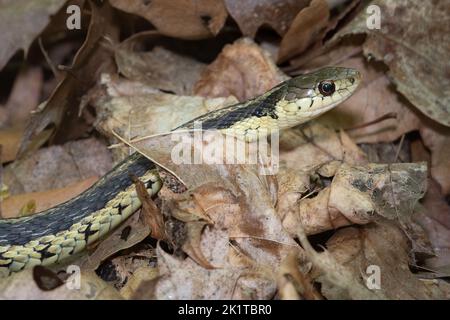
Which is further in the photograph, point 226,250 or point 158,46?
point 158,46

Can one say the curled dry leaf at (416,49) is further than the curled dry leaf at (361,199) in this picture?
Yes

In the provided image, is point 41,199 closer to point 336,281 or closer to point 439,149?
point 336,281

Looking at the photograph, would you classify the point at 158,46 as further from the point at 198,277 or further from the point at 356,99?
the point at 198,277

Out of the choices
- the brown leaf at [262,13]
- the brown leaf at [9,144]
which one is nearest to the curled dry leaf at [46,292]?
the brown leaf at [9,144]

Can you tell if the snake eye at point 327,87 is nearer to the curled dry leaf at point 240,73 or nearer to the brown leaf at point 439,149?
the curled dry leaf at point 240,73
